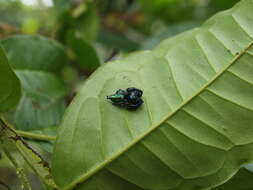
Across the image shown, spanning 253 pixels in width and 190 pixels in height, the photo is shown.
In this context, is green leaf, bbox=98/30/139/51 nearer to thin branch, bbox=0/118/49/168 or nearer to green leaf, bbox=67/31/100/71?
green leaf, bbox=67/31/100/71

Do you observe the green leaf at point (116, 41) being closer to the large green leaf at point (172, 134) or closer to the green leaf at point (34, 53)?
the green leaf at point (34, 53)

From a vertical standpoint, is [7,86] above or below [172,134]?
above

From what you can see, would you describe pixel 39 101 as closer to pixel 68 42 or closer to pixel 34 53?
pixel 34 53

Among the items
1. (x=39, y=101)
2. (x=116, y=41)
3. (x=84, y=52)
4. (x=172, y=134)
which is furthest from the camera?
(x=116, y=41)

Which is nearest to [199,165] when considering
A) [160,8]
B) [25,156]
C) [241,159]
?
[241,159]

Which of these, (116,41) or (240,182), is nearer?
(240,182)

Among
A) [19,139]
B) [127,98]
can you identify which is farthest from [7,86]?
[127,98]

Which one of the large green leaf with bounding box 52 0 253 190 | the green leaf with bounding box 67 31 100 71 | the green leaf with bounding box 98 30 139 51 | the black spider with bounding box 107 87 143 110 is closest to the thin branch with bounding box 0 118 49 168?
the large green leaf with bounding box 52 0 253 190
